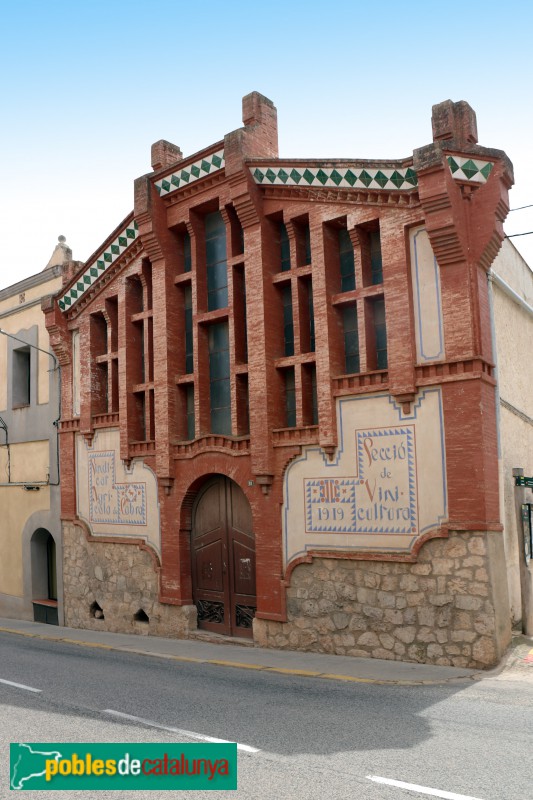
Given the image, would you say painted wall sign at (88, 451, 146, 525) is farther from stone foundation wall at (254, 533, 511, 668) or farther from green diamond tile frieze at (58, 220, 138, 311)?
stone foundation wall at (254, 533, 511, 668)

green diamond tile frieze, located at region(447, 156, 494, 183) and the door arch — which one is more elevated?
green diamond tile frieze, located at region(447, 156, 494, 183)

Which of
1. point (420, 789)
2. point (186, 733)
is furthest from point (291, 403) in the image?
point (420, 789)

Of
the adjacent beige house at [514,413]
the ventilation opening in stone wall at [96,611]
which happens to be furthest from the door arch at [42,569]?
the adjacent beige house at [514,413]

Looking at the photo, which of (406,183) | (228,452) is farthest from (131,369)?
(406,183)

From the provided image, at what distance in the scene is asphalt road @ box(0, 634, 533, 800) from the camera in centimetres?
646

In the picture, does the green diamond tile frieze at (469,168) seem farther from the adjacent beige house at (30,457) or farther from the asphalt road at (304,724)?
the adjacent beige house at (30,457)

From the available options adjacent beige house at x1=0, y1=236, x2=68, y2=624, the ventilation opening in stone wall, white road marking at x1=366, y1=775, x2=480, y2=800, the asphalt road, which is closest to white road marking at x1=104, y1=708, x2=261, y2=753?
the asphalt road

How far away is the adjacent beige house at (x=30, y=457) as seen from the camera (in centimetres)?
1994

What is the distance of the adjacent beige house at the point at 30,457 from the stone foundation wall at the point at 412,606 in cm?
865

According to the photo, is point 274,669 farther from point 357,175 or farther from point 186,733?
point 357,175

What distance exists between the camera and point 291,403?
14688 millimetres

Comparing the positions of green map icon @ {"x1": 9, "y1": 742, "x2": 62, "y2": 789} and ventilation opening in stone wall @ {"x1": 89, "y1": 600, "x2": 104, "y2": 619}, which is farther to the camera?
ventilation opening in stone wall @ {"x1": 89, "y1": 600, "x2": 104, "y2": 619}

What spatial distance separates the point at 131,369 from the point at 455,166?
9.18 metres

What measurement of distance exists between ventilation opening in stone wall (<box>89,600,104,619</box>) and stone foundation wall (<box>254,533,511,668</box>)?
6111 millimetres
